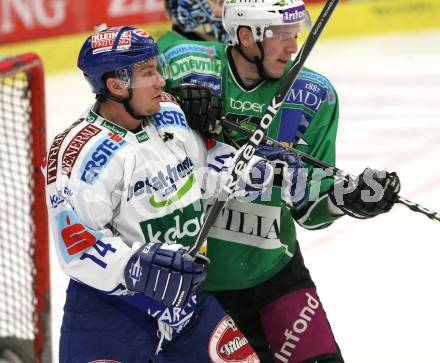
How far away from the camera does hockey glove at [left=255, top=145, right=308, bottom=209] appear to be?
287 centimetres

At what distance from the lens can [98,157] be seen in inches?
103

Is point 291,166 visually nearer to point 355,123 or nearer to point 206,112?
point 206,112

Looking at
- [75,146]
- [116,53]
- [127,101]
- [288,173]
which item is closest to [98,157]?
[75,146]

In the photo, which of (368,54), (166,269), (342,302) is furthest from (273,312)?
(368,54)

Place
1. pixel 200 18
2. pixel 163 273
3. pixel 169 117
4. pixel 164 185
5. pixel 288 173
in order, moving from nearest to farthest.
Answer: pixel 163 273, pixel 164 185, pixel 169 117, pixel 288 173, pixel 200 18

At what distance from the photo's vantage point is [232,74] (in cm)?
318

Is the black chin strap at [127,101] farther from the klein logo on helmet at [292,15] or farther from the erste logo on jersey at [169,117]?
the klein logo on helmet at [292,15]

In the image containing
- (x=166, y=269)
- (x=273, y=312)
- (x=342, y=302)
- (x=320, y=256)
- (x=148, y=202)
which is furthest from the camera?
(x=320, y=256)

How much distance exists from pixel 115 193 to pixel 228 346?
0.60 meters

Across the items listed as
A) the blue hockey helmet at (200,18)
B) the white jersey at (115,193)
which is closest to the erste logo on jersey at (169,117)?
A: the white jersey at (115,193)

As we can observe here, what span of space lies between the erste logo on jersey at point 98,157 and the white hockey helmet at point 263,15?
672mm

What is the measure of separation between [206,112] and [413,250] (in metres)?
2.45

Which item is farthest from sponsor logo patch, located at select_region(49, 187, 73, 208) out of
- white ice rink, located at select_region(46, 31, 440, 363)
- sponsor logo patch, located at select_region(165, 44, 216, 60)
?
white ice rink, located at select_region(46, 31, 440, 363)

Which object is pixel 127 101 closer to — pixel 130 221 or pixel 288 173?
pixel 130 221
